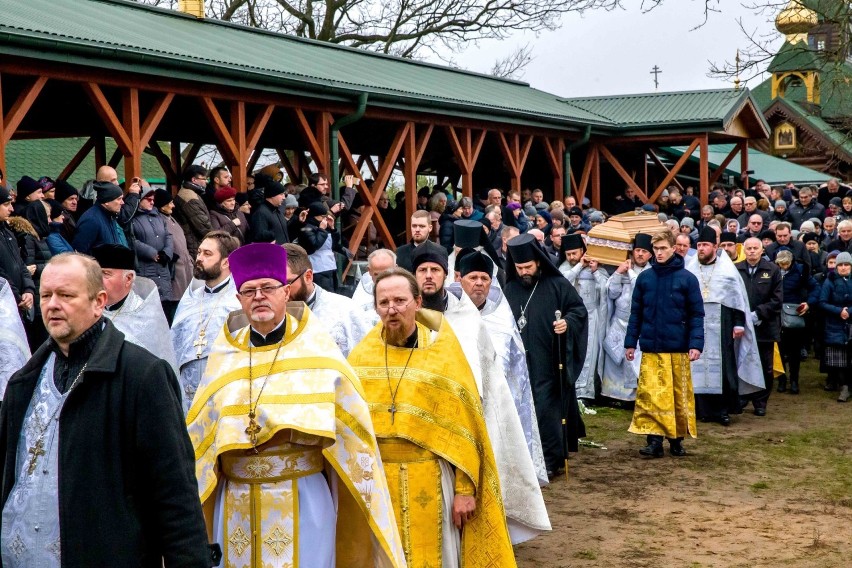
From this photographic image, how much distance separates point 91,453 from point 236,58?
35.1ft

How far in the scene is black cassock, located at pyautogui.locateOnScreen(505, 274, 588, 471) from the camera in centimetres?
891

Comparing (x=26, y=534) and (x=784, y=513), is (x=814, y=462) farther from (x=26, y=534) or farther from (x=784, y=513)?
(x=26, y=534)

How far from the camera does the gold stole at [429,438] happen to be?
542 cm

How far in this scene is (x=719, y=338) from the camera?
1239 cm

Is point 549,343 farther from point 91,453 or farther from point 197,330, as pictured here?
point 91,453

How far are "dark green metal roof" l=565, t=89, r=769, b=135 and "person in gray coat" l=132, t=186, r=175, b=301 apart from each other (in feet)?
47.3

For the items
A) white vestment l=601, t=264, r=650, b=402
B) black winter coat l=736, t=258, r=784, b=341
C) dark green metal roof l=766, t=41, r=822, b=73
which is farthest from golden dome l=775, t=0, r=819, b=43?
white vestment l=601, t=264, r=650, b=402

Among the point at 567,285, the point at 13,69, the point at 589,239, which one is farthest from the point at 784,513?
the point at 13,69

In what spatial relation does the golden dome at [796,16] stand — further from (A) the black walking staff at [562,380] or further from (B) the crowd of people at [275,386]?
(A) the black walking staff at [562,380]

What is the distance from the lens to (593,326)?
13.1m

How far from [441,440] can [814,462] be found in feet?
19.1

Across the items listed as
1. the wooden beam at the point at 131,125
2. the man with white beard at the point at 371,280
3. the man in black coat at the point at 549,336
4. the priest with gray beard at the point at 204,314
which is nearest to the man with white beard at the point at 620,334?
the man in black coat at the point at 549,336

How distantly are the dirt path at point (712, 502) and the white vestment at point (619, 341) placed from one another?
1.08 meters

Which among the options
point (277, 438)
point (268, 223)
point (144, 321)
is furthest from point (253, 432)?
point (268, 223)
